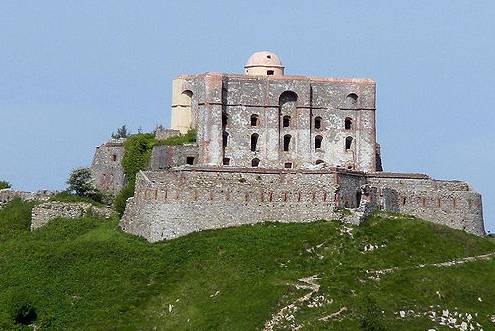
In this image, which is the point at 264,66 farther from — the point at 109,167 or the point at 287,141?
the point at 109,167

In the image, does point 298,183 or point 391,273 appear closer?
point 391,273

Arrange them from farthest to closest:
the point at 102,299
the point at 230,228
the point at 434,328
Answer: the point at 230,228
the point at 102,299
the point at 434,328

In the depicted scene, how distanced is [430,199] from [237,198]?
14.3 m

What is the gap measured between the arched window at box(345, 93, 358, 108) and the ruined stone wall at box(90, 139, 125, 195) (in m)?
17.5

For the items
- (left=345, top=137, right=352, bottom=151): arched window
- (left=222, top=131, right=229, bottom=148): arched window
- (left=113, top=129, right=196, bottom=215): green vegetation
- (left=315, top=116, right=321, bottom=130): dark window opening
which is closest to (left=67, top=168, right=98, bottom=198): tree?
(left=113, top=129, right=196, bottom=215): green vegetation

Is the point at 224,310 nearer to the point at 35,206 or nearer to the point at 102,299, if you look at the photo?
the point at 102,299

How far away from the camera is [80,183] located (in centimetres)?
12125

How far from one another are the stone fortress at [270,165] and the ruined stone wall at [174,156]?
73mm

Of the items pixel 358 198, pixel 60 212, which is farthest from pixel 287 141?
pixel 60 212

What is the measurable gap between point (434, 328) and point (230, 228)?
60.5 feet

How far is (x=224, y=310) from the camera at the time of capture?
317 ft

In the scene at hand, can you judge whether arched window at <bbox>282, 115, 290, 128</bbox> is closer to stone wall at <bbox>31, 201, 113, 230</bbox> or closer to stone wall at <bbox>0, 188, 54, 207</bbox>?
stone wall at <bbox>31, 201, 113, 230</bbox>

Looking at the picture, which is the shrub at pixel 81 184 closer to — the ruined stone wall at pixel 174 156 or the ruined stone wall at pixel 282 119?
the ruined stone wall at pixel 174 156

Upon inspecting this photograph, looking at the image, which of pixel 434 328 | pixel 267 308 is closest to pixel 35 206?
pixel 267 308
